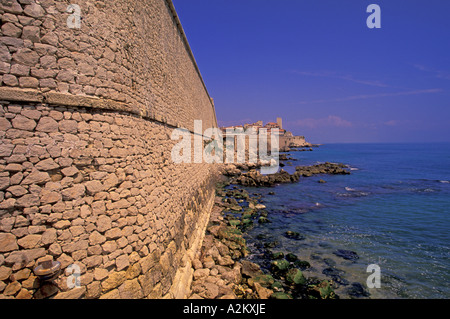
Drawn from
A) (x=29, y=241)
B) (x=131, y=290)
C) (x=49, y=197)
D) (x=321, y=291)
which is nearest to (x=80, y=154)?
(x=49, y=197)

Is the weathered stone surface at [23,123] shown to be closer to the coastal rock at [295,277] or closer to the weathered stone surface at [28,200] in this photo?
the weathered stone surface at [28,200]

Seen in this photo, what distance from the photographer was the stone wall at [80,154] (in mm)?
2939

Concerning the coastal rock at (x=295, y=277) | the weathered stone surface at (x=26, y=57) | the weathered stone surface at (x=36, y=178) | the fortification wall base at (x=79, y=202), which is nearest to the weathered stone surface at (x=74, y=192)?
the fortification wall base at (x=79, y=202)

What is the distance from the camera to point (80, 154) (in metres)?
3.44

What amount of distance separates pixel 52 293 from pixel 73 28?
3791 mm

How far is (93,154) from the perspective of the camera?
141 inches

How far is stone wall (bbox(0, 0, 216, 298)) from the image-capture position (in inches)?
116

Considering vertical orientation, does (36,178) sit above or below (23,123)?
below

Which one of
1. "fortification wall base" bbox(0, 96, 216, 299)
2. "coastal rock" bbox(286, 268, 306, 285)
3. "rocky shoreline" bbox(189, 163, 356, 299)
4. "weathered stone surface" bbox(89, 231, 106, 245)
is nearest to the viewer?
"fortification wall base" bbox(0, 96, 216, 299)

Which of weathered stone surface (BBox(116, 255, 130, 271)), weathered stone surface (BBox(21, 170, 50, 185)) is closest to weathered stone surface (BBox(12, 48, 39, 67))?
weathered stone surface (BBox(21, 170, 50, 185))

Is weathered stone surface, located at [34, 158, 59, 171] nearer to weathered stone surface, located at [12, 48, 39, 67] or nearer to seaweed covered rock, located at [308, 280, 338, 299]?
weathered stone surface, located at [12, 48, 39, 67]

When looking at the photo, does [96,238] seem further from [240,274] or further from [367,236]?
[367,236]

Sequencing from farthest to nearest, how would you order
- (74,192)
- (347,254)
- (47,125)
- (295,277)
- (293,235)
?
(293,235), (347,254), (295,277), (74,192), (47,125)

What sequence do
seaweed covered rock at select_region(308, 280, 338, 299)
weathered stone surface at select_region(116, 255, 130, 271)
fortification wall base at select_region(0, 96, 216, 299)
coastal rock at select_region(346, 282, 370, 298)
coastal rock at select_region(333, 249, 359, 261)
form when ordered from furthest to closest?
coastal rock at select_region(333, 249, 359, 261) < coastal rock at select_region(346, 282, 370, 298) < seaweed covered rock at select_region(308, 280, 338, 299) < weathered stone surface at select_region(116, 255, 130, 271) < fortification wall base at select_region(0, 96, 216, 299)
